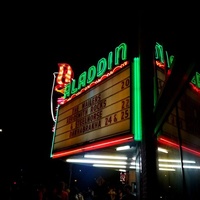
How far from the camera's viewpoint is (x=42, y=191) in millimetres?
13625

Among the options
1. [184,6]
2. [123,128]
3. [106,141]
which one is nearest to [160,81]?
[123,128]

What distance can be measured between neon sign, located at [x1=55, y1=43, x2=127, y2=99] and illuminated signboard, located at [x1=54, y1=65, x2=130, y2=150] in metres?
0.50

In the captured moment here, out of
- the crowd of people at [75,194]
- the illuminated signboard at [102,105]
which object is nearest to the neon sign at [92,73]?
the illuminated signboard at [102,105]

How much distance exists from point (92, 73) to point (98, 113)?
6.97 feet

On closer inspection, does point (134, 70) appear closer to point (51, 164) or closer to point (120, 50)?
point (120, 50)

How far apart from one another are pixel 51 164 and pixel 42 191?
112ft

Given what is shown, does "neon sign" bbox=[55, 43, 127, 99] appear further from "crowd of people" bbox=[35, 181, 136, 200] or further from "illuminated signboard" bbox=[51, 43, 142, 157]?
"crowd of people" bbox=[35, 181, 136, 200]

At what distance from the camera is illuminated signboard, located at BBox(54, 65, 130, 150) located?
7379 mm

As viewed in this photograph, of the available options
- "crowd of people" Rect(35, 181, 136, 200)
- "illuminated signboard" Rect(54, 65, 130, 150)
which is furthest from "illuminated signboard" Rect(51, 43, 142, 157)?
"crowd of people" Rect(35, 181, 136, 200)

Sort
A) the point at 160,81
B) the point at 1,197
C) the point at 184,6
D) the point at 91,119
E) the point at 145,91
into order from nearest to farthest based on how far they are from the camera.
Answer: the point at 184,6 < the point at 145,91 < the point at 160,81 < the point at 91,119 < the point at 1,197

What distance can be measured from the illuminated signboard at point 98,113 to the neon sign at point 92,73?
1.63ft

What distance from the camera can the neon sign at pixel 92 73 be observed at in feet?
27.6

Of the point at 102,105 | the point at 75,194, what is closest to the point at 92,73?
the point at 102,105

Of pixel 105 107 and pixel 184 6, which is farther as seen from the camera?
pixel 105 107
